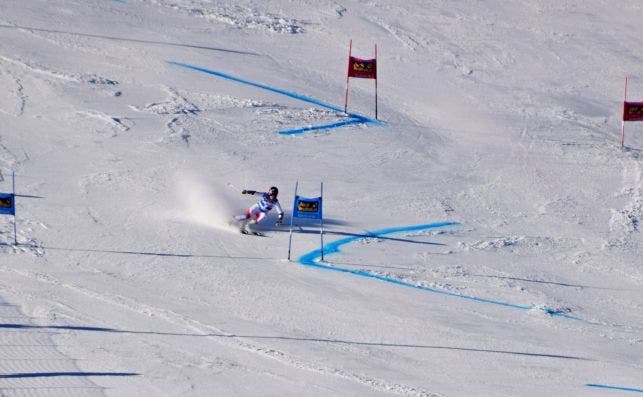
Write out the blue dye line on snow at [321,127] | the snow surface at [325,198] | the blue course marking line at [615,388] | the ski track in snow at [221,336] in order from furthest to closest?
the blue dye line on snow at [321,127], the blue course marking line at [615,388], the snow surface at [325,198], the ski track in snow at [221,336]

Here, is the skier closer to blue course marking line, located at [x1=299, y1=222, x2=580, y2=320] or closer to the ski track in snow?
blue course marking line, located at [x1=299, y1=222, x2=580, y2=320]

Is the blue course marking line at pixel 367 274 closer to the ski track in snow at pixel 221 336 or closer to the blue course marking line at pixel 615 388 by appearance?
the blue course marking line at pixel 615 388

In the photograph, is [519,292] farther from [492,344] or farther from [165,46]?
[165,46]

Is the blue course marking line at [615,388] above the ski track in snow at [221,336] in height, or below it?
below

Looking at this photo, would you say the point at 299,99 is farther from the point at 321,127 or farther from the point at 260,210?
the point at 260,210

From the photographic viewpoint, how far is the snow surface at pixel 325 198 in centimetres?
1164

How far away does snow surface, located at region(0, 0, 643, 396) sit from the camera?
1164cm

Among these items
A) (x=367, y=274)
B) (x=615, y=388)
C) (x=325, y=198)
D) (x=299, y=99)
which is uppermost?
(x=299, y=99)

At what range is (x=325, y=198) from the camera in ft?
59.8

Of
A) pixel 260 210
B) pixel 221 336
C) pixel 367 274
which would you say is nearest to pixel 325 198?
pixel 260 210

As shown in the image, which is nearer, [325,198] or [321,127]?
[325,198]

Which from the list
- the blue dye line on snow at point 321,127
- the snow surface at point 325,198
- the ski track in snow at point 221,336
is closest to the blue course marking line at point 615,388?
the snow surface at point 325,198

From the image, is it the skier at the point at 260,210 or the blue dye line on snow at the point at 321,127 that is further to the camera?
the blue dye line on snow at the point at 321,127

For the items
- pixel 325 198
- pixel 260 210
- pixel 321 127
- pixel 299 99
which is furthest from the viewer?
pixel 299 99
